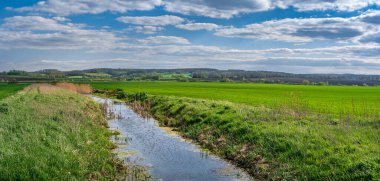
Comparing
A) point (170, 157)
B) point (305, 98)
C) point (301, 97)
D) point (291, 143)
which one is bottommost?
point (170, 157)

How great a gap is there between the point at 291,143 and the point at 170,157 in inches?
229

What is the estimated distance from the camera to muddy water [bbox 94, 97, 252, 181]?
1394cm

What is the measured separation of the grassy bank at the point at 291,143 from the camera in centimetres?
1259

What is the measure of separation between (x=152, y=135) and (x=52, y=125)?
665 centimetres

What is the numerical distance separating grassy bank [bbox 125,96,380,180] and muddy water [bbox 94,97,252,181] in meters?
0.91

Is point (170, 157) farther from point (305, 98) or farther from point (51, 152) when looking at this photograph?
point (305, 98)

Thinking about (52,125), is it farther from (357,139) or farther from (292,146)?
(357,139)

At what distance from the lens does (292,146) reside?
1558cm

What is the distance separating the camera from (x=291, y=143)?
15.8 meters

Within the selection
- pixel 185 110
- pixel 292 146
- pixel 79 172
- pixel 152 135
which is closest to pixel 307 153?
pixel 292 146

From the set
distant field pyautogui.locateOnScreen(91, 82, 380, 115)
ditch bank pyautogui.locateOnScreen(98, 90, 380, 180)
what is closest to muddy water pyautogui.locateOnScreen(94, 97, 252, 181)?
ditch bank pyautogui.locateOnScreen(98, 90, 380, 180)

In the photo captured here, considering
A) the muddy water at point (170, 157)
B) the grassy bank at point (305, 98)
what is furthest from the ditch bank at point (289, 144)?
the grassy bank at point (305, 98)

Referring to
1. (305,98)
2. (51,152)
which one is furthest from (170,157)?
(305,98)

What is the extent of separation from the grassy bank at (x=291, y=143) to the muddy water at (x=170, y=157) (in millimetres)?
907
